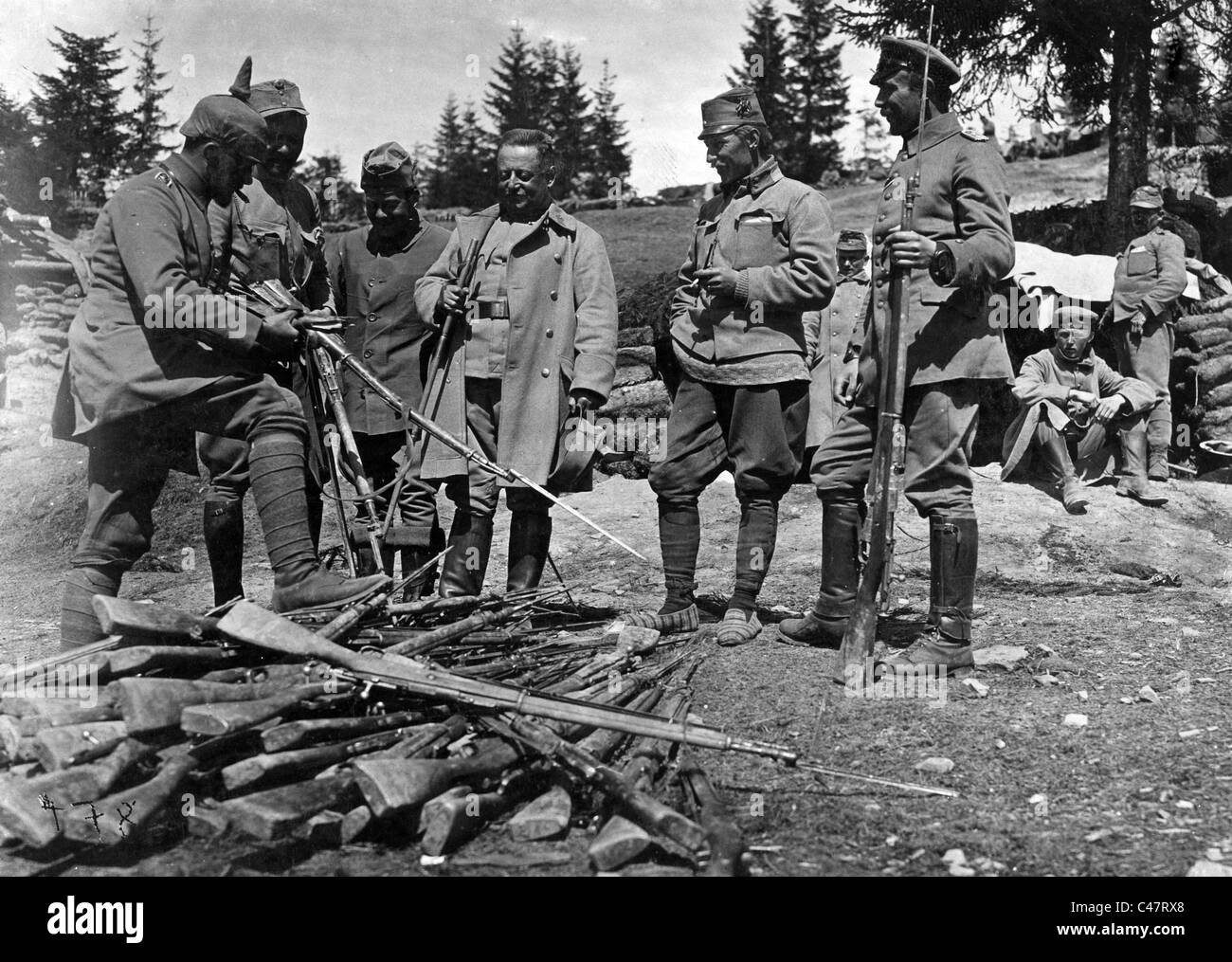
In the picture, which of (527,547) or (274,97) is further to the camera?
(274,97)

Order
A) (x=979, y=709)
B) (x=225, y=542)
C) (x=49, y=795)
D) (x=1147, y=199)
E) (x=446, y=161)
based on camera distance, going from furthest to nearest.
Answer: (x=446, y=161)
(x=1147, y=199)
(x=225, y=542)
(x=979, y=709)
(x=49, y=795)

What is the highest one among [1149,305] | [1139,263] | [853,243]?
[1139,263]

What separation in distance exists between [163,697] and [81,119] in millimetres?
23067

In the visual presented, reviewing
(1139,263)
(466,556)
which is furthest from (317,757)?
(1139,263)

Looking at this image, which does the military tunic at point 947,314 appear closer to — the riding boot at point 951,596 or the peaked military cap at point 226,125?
the riding boot at point 951,596

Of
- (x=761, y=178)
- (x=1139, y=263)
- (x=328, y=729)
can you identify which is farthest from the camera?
(x=1139, y=263)

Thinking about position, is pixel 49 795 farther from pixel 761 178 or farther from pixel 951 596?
pixel 761 178

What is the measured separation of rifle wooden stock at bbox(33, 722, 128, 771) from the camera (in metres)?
2.97

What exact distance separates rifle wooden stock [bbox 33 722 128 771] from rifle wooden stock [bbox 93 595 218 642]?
39 centimetres

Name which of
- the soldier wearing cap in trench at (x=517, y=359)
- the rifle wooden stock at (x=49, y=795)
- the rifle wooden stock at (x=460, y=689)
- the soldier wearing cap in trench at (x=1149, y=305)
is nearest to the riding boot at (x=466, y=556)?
the soldier wearing cap in trench at (x=517, y=359)

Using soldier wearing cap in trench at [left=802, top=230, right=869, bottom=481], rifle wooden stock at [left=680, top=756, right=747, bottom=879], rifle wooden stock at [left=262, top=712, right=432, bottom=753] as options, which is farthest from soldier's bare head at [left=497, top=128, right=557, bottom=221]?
rifle wooden stock at [left=680, top=756, right=747, bottom=879]

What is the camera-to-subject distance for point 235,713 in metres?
3.11

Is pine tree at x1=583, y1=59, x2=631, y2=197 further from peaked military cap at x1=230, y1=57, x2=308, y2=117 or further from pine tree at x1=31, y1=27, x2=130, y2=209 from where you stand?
peaked military cap at x1=230, y1=57, x2=308, y2=117
